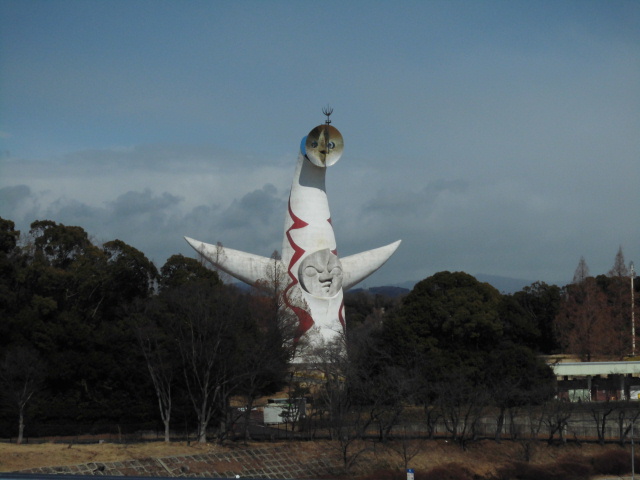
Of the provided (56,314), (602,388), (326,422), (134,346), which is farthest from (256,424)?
(602,388)

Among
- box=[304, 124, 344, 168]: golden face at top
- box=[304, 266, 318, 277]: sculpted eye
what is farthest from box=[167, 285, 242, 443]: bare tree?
box=[304, 124, 344, 168]: golden face at top

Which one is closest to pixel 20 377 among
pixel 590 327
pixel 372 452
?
pixel 372 452

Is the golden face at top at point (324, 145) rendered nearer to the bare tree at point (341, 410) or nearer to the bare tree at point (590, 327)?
the bare tree at point (341, 410)

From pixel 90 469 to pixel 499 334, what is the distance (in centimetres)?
1518

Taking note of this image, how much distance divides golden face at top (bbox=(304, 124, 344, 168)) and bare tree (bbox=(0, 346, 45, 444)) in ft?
45.4

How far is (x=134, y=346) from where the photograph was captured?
27.6 m

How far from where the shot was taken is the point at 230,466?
23.5 metres

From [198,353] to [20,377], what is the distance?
507cm

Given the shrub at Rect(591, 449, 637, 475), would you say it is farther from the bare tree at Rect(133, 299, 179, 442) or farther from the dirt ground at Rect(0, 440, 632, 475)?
the bare tree at Rect(133, 299, 179, 442)

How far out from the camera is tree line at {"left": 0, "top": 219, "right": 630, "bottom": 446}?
1033 inches

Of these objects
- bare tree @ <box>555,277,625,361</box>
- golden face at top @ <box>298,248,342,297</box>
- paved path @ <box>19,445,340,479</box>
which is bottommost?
paved path @ <box>19,445,340,479</box>

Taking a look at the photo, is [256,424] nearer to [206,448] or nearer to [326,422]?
[326,422]

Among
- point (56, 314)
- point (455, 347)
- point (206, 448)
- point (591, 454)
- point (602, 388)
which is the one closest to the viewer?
point (206, 448)

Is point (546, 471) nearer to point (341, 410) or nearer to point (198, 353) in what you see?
point (341, 410)
